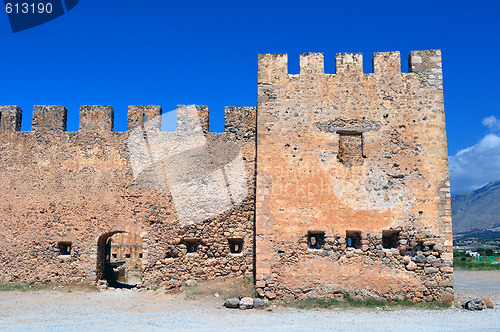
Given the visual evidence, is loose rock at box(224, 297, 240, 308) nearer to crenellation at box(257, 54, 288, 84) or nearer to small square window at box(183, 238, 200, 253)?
small square window at box(183, 238, 200, 253)

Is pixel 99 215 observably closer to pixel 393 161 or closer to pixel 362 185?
pixel 362 185

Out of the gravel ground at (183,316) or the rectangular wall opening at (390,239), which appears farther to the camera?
the rectangular wall opening at (390,239)

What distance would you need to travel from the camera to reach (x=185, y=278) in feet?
40.9

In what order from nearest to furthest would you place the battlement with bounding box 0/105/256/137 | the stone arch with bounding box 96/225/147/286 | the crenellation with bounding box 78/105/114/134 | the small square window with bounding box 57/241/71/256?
the stone arch with bounding box 96/225/147/286 → the small square window with bounding box 57/241/71/256 → the battlement with bounding box 0/105/256/137 → the crenellation with bounding box 78/105/114/134

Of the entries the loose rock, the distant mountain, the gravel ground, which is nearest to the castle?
the loose rock

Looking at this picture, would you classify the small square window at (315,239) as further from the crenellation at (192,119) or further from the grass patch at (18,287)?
the grass patch at (18,287)

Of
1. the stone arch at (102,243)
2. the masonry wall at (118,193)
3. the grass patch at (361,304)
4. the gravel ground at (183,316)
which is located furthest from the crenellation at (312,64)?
the stone arch at (102,243)

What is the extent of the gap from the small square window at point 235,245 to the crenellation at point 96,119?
480 centimetres

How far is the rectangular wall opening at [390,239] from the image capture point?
36.6 feet

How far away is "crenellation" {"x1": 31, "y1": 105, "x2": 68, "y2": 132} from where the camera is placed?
1332cm

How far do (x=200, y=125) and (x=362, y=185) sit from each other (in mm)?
4914

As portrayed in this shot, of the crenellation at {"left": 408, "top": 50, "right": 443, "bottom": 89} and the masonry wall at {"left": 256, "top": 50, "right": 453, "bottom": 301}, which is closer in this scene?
the masonry wall at {"left": 256, "top": 50, "right": 453, "bottom": 301}

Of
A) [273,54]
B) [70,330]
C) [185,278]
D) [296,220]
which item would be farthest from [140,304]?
[273,54]

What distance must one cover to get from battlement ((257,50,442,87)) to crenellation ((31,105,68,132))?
6035 mm
